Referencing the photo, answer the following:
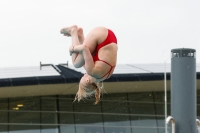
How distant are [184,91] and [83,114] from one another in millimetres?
12854

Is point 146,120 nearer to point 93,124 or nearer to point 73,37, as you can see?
point 93,124

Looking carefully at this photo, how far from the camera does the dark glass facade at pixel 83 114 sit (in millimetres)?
22891

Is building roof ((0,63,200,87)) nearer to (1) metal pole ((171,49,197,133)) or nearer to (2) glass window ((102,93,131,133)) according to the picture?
(2) glass window ((102,93,131,133))

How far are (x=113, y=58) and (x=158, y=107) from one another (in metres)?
18.4

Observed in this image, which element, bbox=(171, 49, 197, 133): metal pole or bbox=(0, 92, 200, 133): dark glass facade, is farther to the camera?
bbox=(0, 92, 200, 133): dark glass facade

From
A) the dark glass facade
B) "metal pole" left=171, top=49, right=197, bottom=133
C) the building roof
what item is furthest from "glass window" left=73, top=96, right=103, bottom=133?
"metal pole" left=171, top=49, right=197, bottom=133

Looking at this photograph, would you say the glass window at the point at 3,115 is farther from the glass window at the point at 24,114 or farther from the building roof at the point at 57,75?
the building roof at the point at 57,75

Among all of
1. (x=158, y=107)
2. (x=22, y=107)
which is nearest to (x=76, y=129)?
(x=22, y=107)

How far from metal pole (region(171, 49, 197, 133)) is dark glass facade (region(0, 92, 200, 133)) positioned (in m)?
12.0

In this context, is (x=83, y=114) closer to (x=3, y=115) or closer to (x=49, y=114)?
(x=49, y=114)

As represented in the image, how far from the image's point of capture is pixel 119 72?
23.0m

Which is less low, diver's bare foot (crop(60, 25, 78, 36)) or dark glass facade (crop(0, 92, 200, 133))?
diver's bare foot (crop(60, 25, 78, 36))

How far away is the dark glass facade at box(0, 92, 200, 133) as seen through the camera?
22891 mm

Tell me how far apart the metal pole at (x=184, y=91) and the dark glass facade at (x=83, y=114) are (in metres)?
12.0
